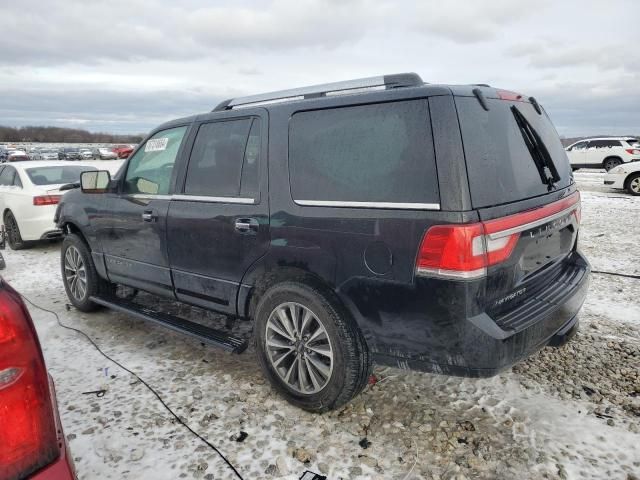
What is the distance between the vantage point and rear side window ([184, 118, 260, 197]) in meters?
3.24

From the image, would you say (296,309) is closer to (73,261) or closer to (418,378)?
(418,378)

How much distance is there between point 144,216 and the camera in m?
3.95

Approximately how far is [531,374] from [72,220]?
4.52 meters

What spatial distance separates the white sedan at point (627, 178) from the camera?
13.9 metres

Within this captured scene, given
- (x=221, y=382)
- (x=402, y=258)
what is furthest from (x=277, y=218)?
(x=221, y=382)

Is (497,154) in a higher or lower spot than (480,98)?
lower

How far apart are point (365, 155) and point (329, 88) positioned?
2.33 ft

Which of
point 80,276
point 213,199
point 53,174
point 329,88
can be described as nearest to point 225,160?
point 213,199

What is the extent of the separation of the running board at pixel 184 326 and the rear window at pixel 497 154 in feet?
6.22

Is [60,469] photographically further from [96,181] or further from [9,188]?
[9,188]

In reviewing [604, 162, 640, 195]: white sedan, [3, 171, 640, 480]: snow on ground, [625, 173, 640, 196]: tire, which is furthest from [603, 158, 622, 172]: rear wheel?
[3, 171, 640, 480]: snow on ground

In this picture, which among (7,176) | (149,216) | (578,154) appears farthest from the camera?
(578,154)

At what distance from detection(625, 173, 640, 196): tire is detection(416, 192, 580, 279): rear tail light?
14237mm

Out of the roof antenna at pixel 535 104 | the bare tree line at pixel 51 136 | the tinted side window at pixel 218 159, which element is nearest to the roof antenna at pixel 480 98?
the roof antenna at pixel 535 104
